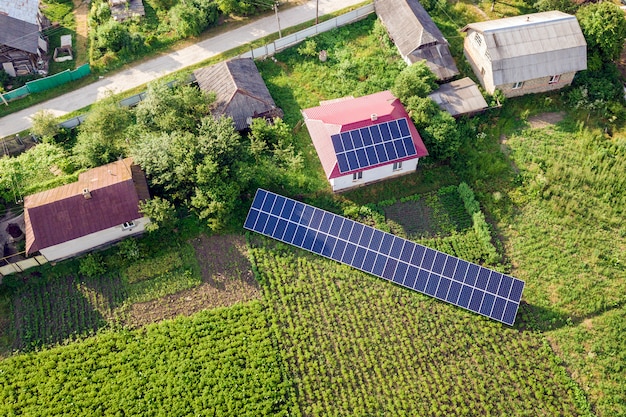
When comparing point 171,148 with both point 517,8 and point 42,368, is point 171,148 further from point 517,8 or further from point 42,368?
point 517,8

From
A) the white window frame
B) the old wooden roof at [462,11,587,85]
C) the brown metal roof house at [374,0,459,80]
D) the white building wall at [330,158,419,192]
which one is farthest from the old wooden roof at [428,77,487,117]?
the white window frame

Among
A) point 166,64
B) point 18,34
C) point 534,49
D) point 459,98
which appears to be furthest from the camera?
point 166,64

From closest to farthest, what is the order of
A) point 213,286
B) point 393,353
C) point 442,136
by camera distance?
point 393,353 → point 213,286 → point 442,136

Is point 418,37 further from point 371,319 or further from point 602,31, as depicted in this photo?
point 371,319

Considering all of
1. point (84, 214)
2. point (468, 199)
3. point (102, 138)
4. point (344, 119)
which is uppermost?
point (102, 138)

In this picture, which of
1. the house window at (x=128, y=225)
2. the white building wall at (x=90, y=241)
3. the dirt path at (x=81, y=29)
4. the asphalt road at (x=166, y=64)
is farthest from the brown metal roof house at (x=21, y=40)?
the house window at (x=128, y=225)

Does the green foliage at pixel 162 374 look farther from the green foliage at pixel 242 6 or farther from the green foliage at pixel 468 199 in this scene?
the green foliage at pixel 242 6

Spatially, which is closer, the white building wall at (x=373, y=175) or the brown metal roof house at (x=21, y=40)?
the white building wall at (x=373, y=175)

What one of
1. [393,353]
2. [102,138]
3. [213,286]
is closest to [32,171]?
[102,138]
